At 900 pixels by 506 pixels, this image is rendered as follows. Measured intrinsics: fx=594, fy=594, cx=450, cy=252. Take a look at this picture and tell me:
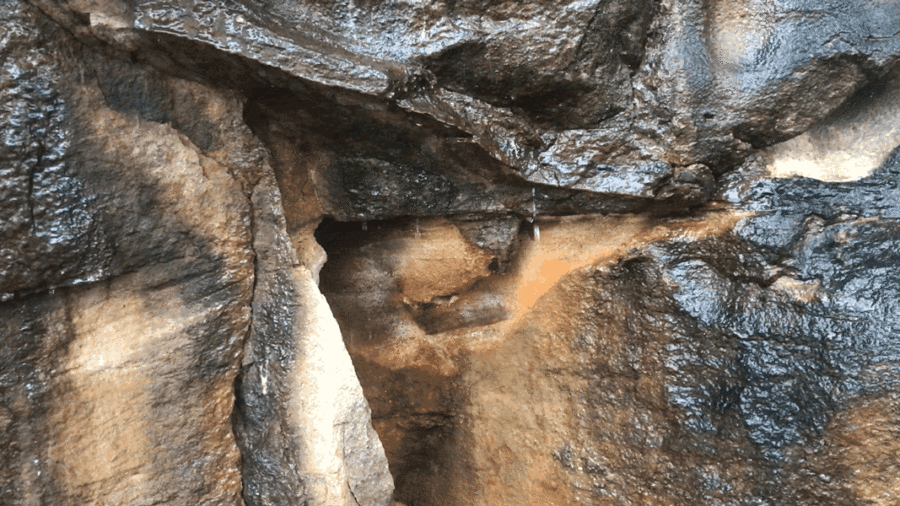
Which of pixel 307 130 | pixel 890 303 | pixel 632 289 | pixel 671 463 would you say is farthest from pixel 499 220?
pixel 890 303

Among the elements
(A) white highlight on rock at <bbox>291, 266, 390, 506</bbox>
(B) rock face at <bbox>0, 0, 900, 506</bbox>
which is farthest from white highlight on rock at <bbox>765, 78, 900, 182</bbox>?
(A) white highlight on rock at <bbox>291, 266, 390, 506</bbox>

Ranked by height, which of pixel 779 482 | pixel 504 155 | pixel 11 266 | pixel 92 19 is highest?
pixel 92 19

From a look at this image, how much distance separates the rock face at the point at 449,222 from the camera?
177 centimetres

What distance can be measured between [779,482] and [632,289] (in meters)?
0.80

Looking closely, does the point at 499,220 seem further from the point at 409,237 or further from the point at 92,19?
the point at 92,19

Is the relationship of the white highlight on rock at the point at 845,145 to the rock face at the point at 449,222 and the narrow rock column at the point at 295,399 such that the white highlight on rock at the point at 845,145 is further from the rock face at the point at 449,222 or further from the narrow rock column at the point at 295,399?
the narrow rock column at the point at 295,399

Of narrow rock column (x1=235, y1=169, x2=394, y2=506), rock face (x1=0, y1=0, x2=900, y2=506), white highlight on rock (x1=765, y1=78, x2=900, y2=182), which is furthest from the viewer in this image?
narrow rock column (x1=235, y1=169, x2=394, y2=506)

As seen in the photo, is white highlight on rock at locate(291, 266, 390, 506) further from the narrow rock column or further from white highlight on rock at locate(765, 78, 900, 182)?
white highlight on rock at locate(765, 78, 900, 182)

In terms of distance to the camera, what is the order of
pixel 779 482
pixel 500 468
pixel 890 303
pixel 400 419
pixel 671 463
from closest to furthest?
pixel 890 303, pixel 779 482, pixel 671 463, pixel 500 468, pixel 400 419

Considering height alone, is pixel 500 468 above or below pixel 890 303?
below

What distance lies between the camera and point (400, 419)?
299 cm

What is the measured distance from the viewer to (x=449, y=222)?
7.79ft

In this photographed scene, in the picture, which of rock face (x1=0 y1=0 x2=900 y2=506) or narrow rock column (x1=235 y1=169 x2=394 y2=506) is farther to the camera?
narrow rock column (x1=235 y1=169 x2=394 y2=506)

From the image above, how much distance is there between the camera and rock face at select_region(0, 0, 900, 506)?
1770 mm
